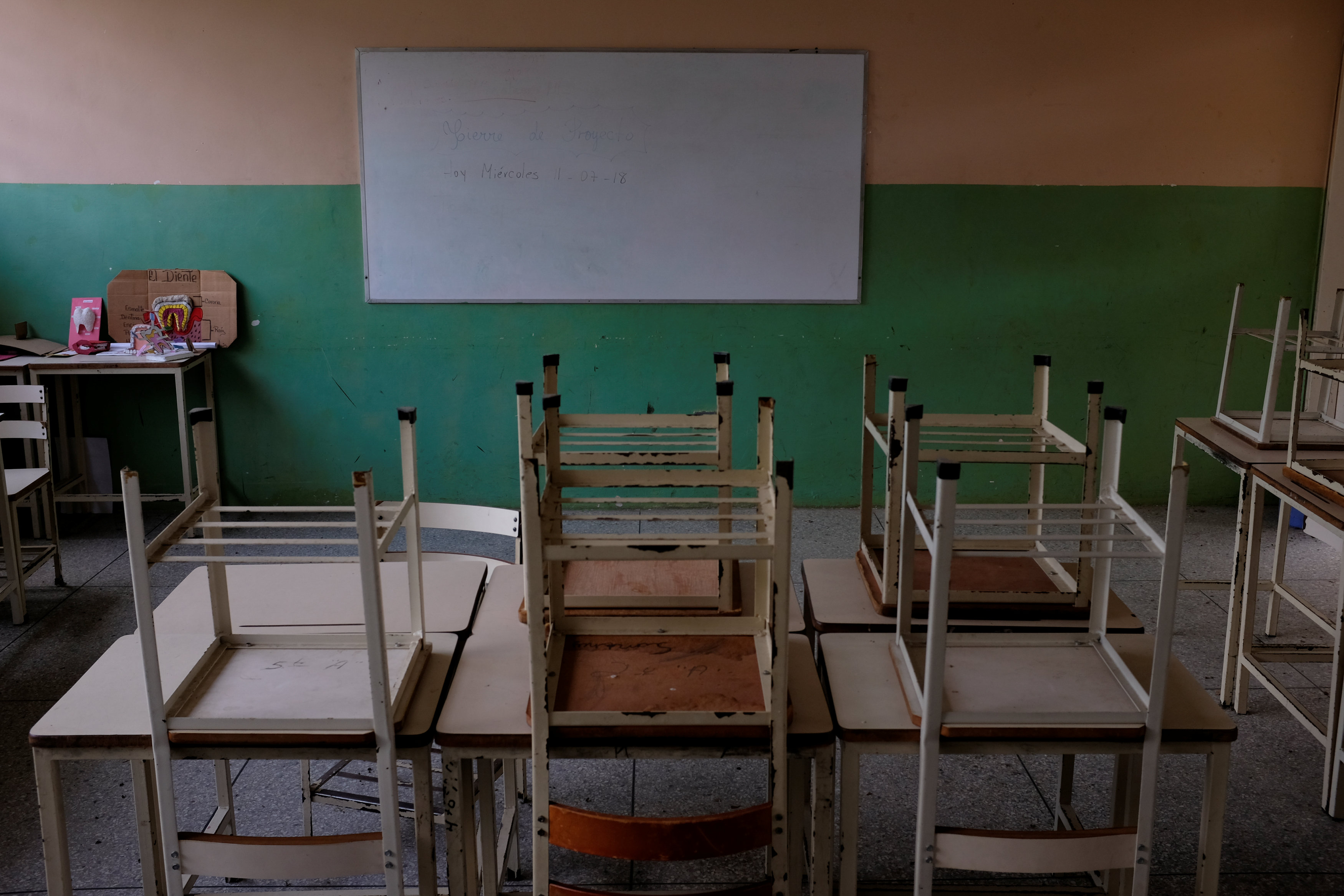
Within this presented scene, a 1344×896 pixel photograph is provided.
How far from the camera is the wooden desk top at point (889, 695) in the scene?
1.83m

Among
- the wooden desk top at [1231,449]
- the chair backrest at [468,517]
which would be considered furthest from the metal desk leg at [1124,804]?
the chair backrest at [468,517]

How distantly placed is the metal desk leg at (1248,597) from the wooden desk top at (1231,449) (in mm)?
102

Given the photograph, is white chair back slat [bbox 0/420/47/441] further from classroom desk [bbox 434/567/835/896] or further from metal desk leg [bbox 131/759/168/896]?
classroom desk [bbox 434/567/835/896]

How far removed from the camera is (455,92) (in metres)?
4.71

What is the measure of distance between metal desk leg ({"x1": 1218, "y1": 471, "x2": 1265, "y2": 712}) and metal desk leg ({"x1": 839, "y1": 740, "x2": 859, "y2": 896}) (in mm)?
1863

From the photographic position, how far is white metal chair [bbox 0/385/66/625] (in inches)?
150

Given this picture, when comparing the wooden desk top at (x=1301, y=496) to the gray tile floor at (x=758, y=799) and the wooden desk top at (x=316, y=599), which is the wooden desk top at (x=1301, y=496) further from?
the wooden desk top at (x=316, y=599)

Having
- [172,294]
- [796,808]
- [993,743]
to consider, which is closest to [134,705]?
[796,808]

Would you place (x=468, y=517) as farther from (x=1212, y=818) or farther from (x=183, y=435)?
(x=183, y=435)

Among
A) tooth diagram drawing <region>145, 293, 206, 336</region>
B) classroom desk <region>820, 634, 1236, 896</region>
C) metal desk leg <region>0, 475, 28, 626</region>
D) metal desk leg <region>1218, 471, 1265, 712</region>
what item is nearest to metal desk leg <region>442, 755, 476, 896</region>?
classroom desk <region>820, 634, 1236, 896</region>

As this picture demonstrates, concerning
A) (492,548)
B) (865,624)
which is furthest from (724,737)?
(492,548)

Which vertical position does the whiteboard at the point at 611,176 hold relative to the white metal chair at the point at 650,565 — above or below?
above

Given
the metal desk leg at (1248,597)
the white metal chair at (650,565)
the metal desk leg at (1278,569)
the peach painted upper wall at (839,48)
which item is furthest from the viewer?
the peach painted upper wall at (839,48)

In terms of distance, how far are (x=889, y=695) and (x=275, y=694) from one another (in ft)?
3.61
